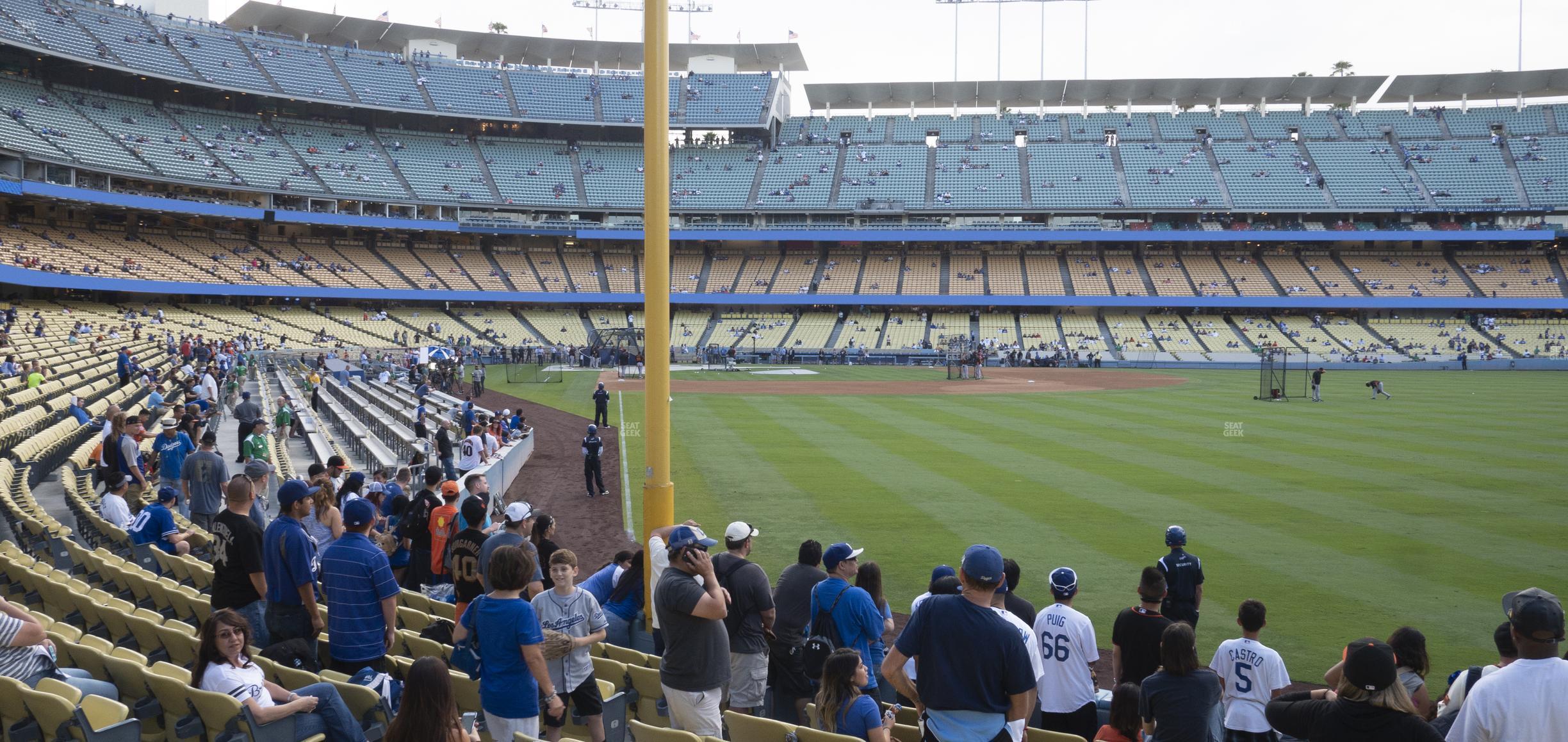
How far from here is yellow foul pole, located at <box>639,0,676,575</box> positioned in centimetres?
766

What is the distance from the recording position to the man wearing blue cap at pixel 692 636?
5.36 m

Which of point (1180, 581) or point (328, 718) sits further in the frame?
point (1180, 581)

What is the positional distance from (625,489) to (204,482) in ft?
27.8

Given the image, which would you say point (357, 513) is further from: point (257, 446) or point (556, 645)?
point (257, 446)

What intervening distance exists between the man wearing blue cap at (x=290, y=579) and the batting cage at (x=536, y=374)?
38.0m

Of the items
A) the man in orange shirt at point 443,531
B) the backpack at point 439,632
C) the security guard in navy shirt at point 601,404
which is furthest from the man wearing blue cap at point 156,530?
the security guard in navy shirt at point 601,404

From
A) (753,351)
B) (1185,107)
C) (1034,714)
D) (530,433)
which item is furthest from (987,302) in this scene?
(1034,714)

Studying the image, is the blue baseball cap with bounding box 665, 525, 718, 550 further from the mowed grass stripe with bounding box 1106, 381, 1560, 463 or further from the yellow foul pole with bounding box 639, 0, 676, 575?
the mowed grass stripe with bounding box 1106, 381, 1560, 463

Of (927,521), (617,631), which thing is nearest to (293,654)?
(617,631)

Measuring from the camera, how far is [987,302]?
68.8 m

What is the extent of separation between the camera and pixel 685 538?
219 inches

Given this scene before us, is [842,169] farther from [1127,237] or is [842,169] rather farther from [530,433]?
[530,433]

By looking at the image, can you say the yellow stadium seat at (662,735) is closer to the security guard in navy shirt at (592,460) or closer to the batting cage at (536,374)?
the security guard in navy shirt at (592,460)

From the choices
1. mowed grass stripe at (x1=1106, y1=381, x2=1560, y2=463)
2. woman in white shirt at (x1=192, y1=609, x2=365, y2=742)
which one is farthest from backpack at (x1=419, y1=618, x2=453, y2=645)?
mowed grass stripe at (x1=1106, y1=381, x2=1560, y2=463)
